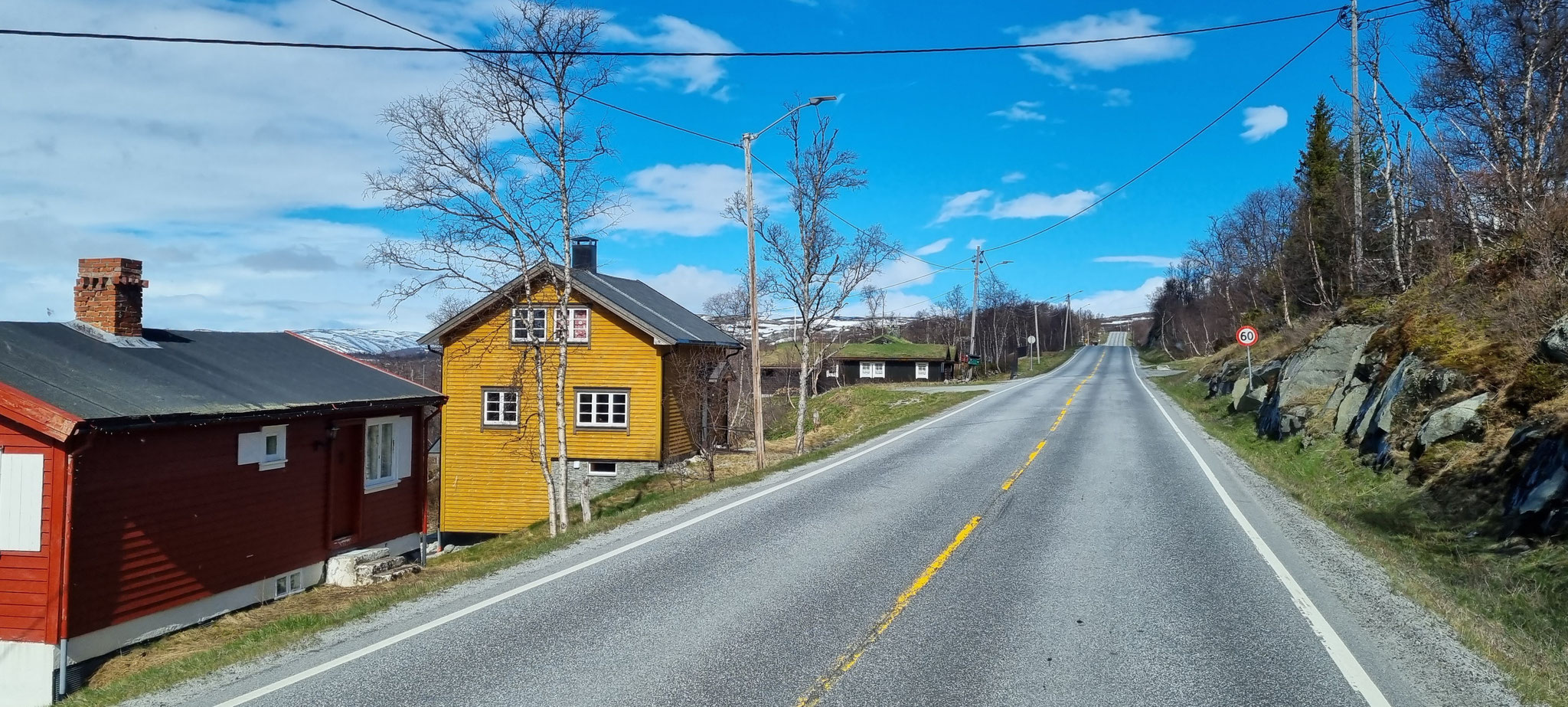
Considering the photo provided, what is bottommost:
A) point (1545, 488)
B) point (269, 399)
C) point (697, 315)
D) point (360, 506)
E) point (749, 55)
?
point (360, 506)

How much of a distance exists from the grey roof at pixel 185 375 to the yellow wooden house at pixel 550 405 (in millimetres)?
8188

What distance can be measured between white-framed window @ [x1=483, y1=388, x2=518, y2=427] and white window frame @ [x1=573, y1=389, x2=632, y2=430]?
6.30ft

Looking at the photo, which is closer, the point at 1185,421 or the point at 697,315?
the point at 1185,421

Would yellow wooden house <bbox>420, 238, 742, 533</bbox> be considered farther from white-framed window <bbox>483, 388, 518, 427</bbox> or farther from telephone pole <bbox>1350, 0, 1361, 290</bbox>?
telephone pole <bbox>1350, 0, 1361, 290</bbox>

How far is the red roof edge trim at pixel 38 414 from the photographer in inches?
384

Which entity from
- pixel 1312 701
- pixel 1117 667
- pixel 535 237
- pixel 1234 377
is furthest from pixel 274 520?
pixel 1234 377

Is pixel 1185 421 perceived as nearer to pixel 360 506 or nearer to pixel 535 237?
pixel 535 237

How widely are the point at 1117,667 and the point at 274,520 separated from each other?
13167 millimetres

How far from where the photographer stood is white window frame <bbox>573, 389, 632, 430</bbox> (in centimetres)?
2634

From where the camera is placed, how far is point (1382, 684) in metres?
5.31

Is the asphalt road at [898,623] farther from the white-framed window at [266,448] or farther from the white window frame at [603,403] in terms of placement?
the white window frame at [603,403]

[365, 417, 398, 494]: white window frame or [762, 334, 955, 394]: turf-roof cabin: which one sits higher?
[762, 334, 955, 394]: turf-roof cabin

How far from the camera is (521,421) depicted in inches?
1040

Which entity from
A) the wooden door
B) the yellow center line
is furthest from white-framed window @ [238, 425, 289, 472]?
the yellow center line
